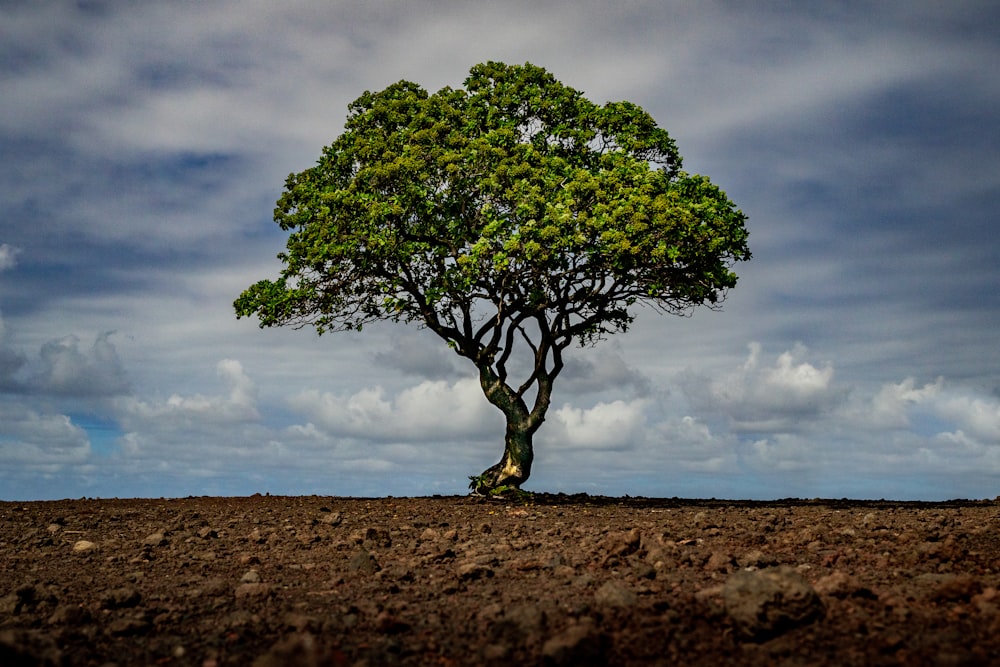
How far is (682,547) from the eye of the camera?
432 inches

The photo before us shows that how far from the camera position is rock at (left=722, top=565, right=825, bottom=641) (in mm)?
6453

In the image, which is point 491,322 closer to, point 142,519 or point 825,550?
point 142,519

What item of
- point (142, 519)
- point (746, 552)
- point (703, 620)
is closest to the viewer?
point (703, 620)

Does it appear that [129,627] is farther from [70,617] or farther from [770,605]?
[770,605]

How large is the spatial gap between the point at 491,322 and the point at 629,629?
50.1ft

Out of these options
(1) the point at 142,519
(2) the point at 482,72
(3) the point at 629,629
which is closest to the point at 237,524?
(1) the point at 142,519

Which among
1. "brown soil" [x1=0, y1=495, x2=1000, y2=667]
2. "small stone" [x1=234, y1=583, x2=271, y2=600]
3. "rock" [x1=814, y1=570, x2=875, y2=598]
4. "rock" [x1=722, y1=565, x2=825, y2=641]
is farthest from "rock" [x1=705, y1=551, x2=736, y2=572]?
"small stone" [x1=234, y1=583, x2=271, y2=600]

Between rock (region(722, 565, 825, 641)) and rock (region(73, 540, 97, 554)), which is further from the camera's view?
rock (region(73, 540, 97, 554))

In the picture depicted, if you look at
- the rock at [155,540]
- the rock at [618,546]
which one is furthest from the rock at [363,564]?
the rock at [155,540]

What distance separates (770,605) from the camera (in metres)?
6.47

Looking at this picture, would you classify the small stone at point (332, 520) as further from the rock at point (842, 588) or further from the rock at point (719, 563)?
the rock at point (842, 588)

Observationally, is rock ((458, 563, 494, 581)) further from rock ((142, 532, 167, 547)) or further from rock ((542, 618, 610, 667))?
rock ((142, 532, 167, 547))

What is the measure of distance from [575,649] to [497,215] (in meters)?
14.3

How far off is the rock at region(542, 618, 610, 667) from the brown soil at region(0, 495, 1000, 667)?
0.01 metres
